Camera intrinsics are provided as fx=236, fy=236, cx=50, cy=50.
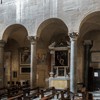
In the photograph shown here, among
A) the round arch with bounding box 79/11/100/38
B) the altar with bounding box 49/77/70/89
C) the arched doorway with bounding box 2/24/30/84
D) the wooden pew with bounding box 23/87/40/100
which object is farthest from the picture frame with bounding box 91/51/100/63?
the arched doorway with bounding box 2/24/30/84

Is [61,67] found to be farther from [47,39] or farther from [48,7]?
[48,7]

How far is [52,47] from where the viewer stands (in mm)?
20547

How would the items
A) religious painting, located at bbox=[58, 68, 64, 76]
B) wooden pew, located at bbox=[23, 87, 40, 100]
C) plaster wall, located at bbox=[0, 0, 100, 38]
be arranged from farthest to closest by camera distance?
religious painting, located at bbox=[58, 68, 64, 76] < plaster wall, located at bbox=[0, 0, 100, 38] < wooden pew, located at bbox=[23, 87, 40, 100]

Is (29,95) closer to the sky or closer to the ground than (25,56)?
closer to the ground

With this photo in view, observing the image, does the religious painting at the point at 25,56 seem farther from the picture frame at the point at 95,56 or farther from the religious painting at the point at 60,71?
the picture frame at the point at 95,56

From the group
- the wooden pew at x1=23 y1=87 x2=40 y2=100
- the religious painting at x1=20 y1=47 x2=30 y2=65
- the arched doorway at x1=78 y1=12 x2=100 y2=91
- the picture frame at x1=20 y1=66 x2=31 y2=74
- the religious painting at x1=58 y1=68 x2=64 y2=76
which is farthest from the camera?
the religious painting at x1=20 y1=47 x2=30 y2=65

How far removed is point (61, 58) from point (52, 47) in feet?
4.06

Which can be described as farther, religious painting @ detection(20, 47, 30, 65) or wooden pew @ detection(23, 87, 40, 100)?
religious painting @ detection(20, 47, 30, 65)

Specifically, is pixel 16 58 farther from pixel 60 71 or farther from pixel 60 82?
pixel 60 82

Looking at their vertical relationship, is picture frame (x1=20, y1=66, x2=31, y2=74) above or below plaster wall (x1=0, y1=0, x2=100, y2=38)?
below

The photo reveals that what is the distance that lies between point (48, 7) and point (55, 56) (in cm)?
516

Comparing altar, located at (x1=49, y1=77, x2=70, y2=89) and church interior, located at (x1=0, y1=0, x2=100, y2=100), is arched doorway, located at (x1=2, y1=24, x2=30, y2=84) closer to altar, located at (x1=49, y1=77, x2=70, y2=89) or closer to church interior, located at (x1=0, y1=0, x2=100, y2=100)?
church interior, located at (x1=0, y1=0, x2=100, y2=100)

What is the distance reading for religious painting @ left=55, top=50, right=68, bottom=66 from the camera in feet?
66.4

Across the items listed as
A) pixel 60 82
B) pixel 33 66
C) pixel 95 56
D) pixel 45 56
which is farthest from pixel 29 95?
pixel 45 56
